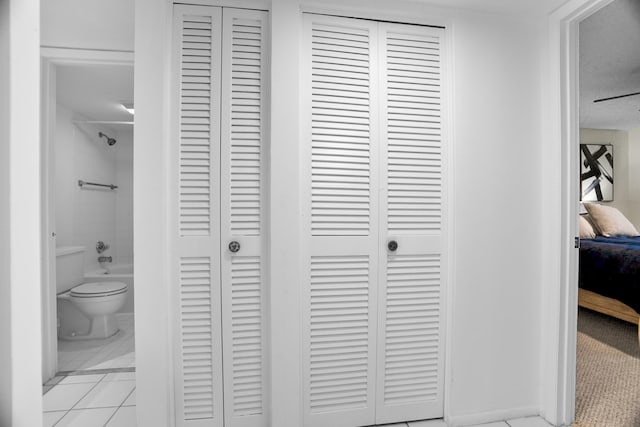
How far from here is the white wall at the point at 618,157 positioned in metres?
5.11

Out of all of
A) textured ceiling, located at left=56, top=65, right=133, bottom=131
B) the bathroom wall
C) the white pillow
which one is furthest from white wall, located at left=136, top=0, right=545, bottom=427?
the white pillow

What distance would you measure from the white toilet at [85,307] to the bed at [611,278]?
447 centimetres

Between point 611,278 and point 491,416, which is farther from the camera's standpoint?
point 611,278

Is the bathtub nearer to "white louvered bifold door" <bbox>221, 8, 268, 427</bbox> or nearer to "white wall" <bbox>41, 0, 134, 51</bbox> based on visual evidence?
"white wall" <bbox>41, 0, 134, 51</bbox>

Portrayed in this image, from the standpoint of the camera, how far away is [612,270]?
3.03 meters

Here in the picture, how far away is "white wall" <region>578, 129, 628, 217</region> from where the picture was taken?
511cm

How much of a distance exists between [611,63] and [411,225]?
9.69 ft

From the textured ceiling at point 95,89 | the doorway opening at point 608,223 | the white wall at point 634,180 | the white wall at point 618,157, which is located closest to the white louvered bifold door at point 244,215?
the textured ceiling at point 95,89

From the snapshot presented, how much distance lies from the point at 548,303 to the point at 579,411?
67cm

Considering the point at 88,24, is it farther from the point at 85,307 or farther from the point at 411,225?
the point at 411,225

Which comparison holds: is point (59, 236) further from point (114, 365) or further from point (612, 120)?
point (612, 120)

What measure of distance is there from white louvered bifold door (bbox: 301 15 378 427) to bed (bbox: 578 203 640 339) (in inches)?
107

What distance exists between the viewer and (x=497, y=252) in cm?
178

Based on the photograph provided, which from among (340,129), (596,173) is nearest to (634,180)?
Result: (596,173)
